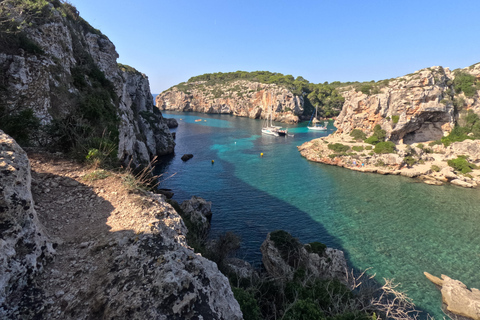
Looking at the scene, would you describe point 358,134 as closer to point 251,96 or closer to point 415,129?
point 415,129

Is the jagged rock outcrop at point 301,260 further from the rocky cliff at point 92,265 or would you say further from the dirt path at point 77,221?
the dirt path at point 77,221

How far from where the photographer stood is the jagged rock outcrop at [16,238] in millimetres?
3520

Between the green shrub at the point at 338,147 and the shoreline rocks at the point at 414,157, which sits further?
the green shrub at the point at 338,147

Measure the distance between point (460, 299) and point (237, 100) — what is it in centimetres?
12048

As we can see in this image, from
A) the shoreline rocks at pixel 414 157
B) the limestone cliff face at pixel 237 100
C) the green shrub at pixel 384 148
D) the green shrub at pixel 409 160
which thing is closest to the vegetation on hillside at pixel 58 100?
the shoreline rocks at pixel 414 157

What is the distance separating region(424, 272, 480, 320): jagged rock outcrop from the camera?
1286cm

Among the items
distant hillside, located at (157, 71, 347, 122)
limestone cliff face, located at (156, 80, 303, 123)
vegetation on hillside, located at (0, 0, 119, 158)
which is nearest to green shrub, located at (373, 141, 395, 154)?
vegetation on hillside, located at (0, 0, 119, 158)

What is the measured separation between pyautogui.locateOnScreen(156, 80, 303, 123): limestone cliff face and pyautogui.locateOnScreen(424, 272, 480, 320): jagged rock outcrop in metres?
93.9

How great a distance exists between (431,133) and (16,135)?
60994 millimetres

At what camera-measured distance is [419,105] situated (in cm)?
4338

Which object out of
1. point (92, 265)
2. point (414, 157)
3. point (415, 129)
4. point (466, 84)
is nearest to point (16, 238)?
point (92, 265)

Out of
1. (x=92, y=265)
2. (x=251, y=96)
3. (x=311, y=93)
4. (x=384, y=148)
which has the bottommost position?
(x=384, y=148)

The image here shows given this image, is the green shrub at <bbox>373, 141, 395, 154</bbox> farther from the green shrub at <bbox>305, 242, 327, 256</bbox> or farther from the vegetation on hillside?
the vegetation on hillside

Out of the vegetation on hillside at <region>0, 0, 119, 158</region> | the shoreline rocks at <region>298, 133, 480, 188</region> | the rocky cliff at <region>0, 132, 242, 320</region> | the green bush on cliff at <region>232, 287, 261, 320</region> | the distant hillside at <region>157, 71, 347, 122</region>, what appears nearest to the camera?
the rocky cliff at <region>0, 132, 242, 320</region>
